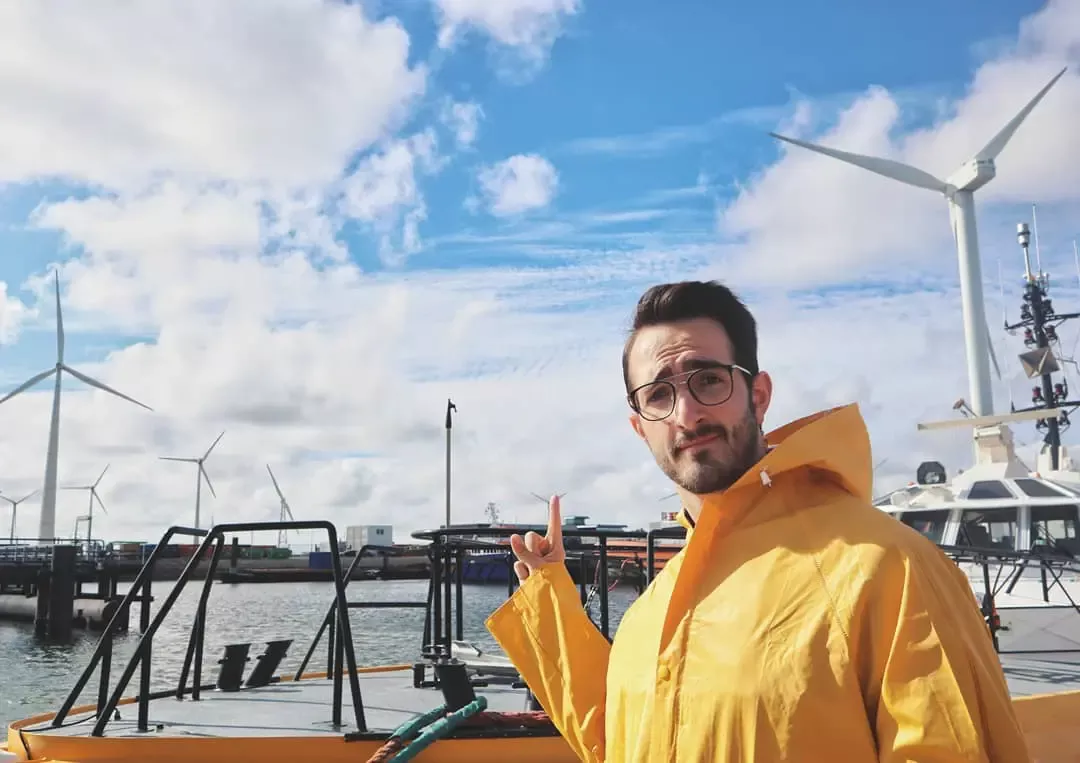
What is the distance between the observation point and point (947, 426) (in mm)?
20484

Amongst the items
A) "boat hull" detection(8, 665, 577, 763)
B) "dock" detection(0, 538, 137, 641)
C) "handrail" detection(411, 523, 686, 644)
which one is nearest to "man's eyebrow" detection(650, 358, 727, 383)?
"handrail" detection(411, 523, 686, 644)

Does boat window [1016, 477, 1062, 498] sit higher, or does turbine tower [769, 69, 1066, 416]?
turbine tower [769, 69, 1066, 416]

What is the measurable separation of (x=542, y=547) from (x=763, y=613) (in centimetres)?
110

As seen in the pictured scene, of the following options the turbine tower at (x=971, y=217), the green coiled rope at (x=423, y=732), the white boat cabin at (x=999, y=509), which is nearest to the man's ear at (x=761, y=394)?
the green coiled rope at (x=423, y=732)

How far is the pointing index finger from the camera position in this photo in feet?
9.02

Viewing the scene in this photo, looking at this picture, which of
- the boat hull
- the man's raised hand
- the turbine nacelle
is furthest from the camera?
the turbine nacelle

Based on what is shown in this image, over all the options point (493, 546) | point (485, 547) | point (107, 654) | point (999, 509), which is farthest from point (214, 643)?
point (107, 654)

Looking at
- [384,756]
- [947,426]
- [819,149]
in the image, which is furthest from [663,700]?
[819,149]

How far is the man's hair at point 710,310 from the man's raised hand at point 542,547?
78 centimetres

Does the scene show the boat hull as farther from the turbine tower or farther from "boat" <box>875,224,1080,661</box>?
the turbine tower

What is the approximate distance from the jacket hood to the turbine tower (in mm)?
21899

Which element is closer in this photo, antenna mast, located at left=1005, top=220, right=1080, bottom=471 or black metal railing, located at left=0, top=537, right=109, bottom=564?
antenna mast, located at left=1005, top=220, right=1080, bottom=471

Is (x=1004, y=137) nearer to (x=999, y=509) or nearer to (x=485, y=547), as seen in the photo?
(x=999, y=509)

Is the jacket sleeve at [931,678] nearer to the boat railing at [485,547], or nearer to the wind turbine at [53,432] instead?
the boat railing at [485,547]
